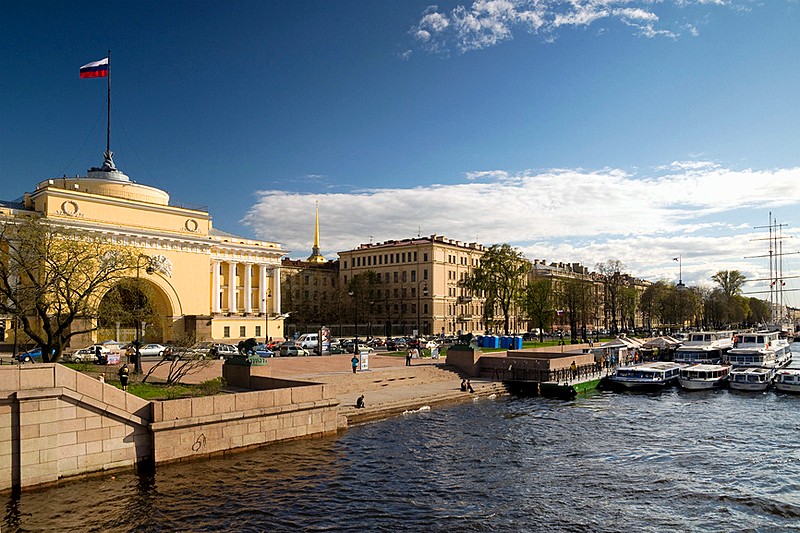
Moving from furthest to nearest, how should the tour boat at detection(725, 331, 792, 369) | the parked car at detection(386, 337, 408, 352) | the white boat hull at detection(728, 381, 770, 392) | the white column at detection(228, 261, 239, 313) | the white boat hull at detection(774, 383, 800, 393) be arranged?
1. the white column at detection(228, 261, 239, 313)
2. the parked car at detection(386, 337, 408, 352)
3. the tour boat at detection(725, 331, 792, 369)
4. the white boat hull at detection(728, 381, 770, 392)
5. the white boat hull at detection(774, 383, 800, 393)

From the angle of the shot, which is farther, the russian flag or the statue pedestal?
the russian flag

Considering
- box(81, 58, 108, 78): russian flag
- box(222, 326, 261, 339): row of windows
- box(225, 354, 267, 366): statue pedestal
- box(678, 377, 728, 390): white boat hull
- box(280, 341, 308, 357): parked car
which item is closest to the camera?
box(225, 354, 267, 366): statue pedestal

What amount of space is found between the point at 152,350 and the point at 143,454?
27.6 meters

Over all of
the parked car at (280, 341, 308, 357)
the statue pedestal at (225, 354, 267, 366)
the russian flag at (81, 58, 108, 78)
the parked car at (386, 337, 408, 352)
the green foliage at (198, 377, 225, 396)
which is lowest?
the parked car at (386, 337, 408, 352)

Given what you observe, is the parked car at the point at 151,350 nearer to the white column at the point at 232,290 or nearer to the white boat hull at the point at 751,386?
the white column at the point at 232,290

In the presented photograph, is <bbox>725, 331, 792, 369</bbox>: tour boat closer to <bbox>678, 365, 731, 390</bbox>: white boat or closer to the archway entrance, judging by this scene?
<bbox>678, 365, 731, 390</bbox>: white boat

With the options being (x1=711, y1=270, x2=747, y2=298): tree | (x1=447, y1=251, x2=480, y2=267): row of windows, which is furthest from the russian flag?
(x1=711, y1=270, x2=747, y2=298): tree

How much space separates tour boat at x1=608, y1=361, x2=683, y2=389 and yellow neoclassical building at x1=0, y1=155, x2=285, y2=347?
36413mm

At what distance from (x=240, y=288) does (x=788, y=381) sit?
2329 inches

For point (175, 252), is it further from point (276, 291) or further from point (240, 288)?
point (276, 291)

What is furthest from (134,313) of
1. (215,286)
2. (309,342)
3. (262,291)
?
(262,291)

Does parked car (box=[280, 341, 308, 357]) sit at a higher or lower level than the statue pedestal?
lower

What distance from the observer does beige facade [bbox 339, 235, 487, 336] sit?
9606 cm

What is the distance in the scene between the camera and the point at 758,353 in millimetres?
52781
